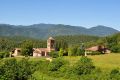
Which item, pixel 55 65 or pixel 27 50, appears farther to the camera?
pixel 27 50

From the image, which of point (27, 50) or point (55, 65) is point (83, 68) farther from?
point (27, 50)

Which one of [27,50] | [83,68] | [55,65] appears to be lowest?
[83,68]

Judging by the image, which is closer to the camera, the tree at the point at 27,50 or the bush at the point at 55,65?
the bush at the point at 55,65

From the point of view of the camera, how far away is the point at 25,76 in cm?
4341

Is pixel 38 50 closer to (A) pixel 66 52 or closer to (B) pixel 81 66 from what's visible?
(A) pixel 66 52

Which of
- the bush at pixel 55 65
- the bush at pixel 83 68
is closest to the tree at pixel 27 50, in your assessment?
the bush at pixel 55 65

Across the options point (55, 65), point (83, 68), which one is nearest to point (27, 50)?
point (55, 65)

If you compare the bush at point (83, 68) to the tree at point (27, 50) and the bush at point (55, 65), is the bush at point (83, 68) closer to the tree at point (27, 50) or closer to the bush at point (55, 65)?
the bush at point (55, 65)

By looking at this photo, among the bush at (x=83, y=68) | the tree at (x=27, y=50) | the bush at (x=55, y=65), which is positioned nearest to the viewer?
the bush at (x=83, y=68)

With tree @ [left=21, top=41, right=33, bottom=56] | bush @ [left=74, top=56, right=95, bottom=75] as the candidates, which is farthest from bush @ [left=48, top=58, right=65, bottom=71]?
tree @ [left=21, top=41, right=33, bottom=56]

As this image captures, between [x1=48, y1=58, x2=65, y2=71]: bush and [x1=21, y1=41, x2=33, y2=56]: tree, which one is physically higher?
[x1=21, y1=41, x2=33, y2=56]: tree

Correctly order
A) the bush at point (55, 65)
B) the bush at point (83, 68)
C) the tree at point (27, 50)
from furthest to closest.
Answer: the tree at point (27, 50), the bush at point (55, 65), the bush at point (83, 68)

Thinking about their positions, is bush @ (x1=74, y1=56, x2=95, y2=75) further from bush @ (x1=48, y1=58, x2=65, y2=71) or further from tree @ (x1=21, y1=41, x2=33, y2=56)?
tree @ (x1=21, y1=41, x2=33, y2=56)

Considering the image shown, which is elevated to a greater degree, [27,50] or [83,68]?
[27,50]
